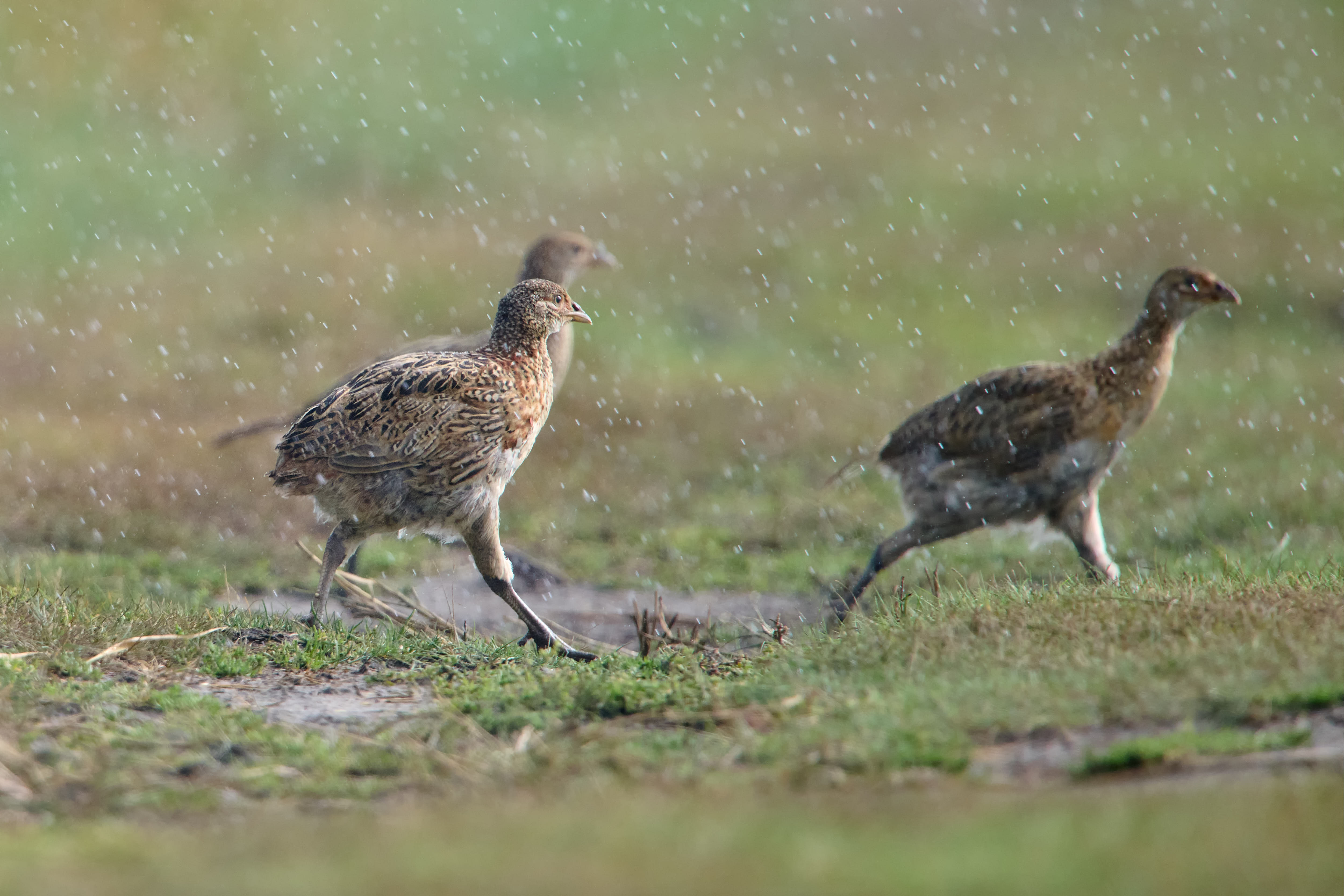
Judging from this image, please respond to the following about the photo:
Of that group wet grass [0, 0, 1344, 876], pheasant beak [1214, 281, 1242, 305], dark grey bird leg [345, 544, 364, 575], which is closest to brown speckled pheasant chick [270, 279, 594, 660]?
wet grass [0, 0, 1344, 876]

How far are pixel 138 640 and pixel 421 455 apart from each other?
1477 mm

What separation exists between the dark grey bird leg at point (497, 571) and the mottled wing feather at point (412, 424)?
304 millimetres

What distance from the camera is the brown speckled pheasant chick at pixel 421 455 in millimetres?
7168

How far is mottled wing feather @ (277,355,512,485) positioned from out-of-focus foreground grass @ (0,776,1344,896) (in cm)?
284

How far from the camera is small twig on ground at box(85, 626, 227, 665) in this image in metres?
6.24

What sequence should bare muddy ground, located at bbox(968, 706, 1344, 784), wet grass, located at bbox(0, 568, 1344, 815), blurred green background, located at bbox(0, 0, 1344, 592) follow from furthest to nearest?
blurred green background, located at bbox(0, 0, 1344, 592) → wet grass, located at bbox(0, 568, 1344, 815) → bare muddy ground, located at bbox(968, 706, 1344, 784)

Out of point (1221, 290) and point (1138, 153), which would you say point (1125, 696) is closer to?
point (1221, 290)

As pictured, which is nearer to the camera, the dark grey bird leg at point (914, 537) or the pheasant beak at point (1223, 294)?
the dark grey bird leg at point (914, 537)

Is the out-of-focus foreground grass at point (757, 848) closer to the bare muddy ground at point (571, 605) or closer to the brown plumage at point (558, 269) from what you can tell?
the bare muddy ground at point (571, 605)

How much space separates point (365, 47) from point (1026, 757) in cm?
2271

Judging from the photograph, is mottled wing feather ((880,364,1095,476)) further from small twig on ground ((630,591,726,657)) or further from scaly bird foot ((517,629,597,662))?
scaly bird foot ((517,629,597,662))

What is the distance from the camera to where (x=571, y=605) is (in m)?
9.27

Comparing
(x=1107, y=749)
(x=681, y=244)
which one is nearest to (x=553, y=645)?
(x=1107, y=749)

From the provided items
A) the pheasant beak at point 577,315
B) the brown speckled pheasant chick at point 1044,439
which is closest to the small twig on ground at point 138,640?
the pheasant beak at point 577,315
